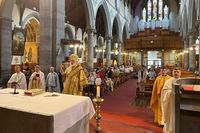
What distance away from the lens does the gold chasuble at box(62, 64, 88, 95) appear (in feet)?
12.7

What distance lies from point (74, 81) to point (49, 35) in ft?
16.4

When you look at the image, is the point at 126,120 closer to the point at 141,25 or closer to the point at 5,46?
the point at 5,46

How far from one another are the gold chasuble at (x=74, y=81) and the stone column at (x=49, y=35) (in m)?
4.26

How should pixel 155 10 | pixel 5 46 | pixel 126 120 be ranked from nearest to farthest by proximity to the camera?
1. pixel 126 120
2. pixel 5 46
3. pixel 155 10

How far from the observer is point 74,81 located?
389cm

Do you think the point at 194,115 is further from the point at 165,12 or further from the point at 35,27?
the point at 165,12

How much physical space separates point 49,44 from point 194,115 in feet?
24.2

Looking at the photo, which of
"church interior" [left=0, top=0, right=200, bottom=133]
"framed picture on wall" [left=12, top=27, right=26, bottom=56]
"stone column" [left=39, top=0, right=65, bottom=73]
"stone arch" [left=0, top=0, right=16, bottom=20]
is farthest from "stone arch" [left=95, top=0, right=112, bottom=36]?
"stone arch" [left=0, top=0, right=16, bottom=20]

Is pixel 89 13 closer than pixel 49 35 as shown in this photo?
No

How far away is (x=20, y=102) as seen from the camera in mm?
2246

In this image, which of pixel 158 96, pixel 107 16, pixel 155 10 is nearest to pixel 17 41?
pixel 107 16

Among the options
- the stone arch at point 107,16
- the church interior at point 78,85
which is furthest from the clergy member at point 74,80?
the stone arch at point 107,16

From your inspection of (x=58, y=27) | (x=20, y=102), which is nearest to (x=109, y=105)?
(x=20, y=102)

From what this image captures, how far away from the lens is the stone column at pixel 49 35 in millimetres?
7859
